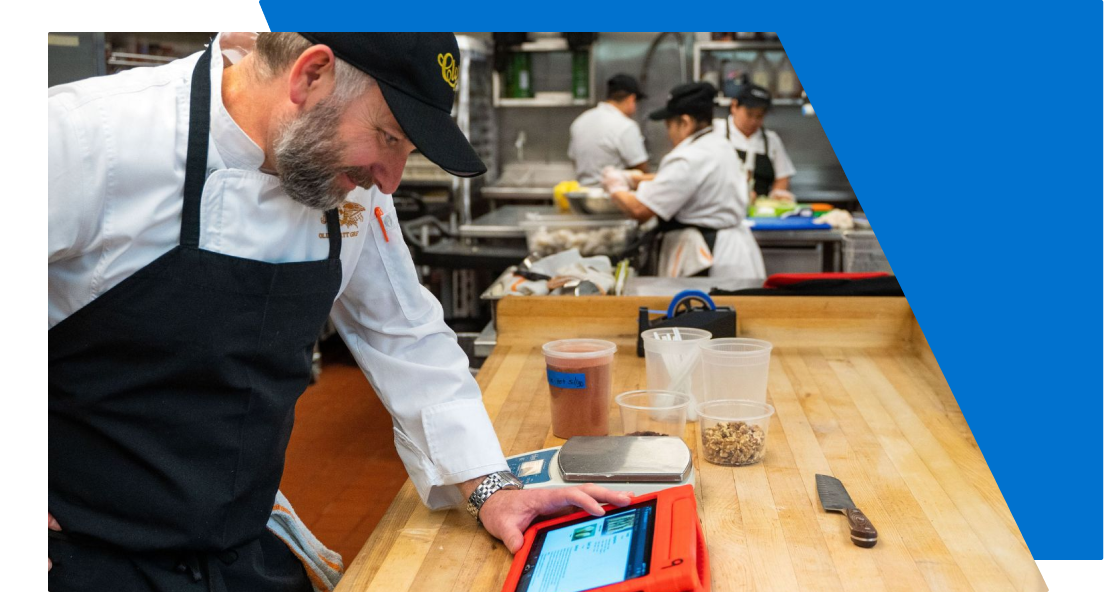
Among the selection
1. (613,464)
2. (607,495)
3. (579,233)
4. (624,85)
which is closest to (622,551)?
(607,495)

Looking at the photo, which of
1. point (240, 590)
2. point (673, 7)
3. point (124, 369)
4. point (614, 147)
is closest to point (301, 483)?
point (240, 590)

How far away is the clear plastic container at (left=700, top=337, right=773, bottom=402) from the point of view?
1663 mm

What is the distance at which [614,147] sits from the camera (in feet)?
21.1

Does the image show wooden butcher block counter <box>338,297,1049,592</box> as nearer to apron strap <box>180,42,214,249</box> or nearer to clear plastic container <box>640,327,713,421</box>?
clear plastic container <box>640,327,713,421</box>

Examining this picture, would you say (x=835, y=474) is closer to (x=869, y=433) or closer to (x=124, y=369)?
(x=869, y=433)

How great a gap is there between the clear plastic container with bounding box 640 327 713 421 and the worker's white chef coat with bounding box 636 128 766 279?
2462 millimetres

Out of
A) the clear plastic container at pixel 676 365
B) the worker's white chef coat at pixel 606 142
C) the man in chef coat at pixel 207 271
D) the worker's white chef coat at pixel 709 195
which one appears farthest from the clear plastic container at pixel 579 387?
the worker's white chef coat at pixel 606 142

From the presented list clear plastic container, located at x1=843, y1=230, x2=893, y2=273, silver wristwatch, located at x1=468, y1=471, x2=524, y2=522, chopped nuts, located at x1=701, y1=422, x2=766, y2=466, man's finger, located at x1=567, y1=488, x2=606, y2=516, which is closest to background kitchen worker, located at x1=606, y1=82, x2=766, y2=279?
clear plastic container, located at x1=843, y1=230, x2=893, y2=273

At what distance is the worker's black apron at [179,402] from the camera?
1.14m

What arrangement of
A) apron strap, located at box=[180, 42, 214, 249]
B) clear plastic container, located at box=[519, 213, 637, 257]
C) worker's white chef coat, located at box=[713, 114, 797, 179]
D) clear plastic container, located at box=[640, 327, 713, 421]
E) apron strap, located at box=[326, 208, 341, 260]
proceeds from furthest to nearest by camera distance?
worker's white chef coat, located at box=[713, 114, 797, 179] → clear plastic container, located at box=[519, 213, 637, 257] → clear plastic container, located at box=[640, 327, 713, 421] → apron strap, located at box=[326, 208, 341, 260] → apron strap, located at box=[180, 42, 214, 249]

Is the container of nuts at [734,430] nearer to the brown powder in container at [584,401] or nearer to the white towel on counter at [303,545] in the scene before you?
the brown powder in container at [584,401]

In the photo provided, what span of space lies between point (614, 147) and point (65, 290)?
5518 millimetres

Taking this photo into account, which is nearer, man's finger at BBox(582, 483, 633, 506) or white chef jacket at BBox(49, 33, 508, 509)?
white chef jacket at BBox(49, 33, 508, 509)

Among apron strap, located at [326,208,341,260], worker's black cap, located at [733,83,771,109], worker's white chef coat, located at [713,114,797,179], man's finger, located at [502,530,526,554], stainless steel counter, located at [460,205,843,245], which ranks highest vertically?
worker's black cap, located at [733,83,771,109]
